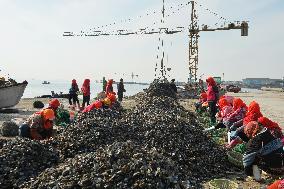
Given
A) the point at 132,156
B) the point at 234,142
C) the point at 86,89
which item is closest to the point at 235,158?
the point at 234,142

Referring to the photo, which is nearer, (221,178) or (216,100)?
(221,178)

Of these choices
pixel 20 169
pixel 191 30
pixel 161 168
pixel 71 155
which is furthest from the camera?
pixel 191 30

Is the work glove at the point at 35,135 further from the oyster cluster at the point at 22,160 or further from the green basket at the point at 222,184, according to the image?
the green basket at the point at 222,184

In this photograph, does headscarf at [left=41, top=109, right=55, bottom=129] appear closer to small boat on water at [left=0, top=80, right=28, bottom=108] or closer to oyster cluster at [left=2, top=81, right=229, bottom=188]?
oyster cluster at [left=2, top=81, right=229, bottom=188]

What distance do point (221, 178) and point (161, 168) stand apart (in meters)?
3.31

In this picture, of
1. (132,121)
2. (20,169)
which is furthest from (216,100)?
(20,169)

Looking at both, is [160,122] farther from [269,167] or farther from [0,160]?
[0,160]

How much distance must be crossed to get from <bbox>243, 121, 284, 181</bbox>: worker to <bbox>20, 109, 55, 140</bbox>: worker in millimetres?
5612

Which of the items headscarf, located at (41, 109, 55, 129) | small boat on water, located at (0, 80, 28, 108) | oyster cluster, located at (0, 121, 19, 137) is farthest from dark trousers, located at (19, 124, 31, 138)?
small boat on water, located at (0, 80, 28, 108)

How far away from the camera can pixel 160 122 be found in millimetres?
12523

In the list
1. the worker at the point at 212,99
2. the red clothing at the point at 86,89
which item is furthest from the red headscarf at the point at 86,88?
the worker at the point at 212,99

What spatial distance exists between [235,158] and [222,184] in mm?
1983

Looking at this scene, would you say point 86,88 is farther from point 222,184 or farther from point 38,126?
point 222,184

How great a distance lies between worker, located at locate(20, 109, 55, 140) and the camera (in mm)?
11922
